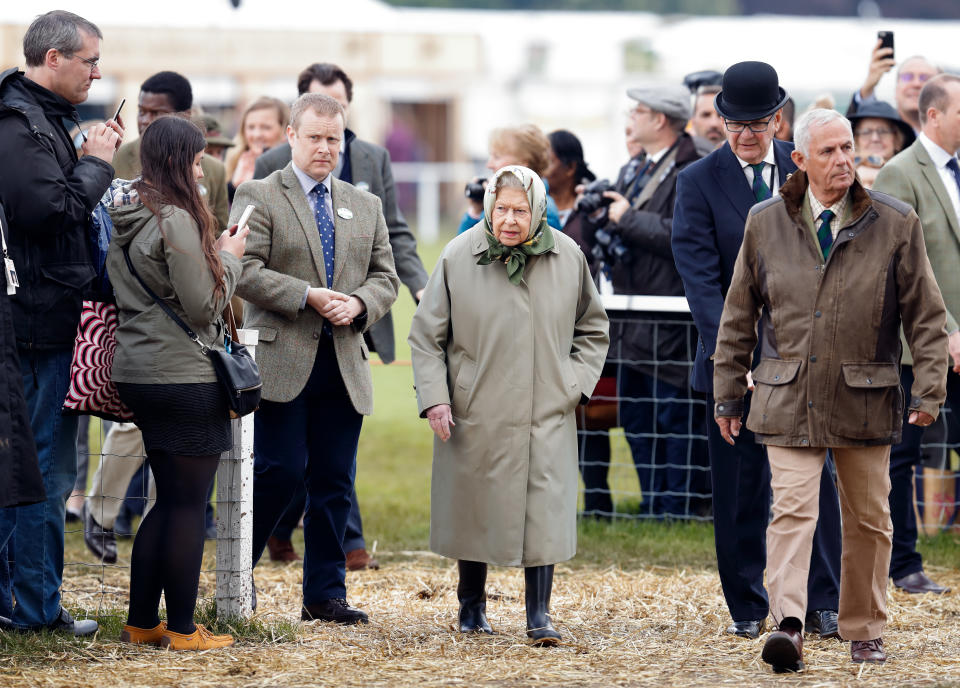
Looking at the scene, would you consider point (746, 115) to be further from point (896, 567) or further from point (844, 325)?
point (896, 567)

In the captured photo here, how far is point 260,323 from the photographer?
6070 millimetres

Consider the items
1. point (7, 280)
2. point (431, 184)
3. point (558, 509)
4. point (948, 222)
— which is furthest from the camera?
point (431, 184)

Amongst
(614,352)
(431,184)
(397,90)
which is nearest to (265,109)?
(614,352)

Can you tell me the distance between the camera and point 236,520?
5.97 meters

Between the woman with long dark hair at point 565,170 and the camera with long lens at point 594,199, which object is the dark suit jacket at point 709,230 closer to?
the camera with long lens at point 594,199

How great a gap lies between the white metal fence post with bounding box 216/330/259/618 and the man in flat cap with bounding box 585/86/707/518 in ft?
9.71

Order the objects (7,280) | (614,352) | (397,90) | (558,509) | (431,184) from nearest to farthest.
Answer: (7,280) → (558,509) → (614,352) → (431,184) → (397,90)

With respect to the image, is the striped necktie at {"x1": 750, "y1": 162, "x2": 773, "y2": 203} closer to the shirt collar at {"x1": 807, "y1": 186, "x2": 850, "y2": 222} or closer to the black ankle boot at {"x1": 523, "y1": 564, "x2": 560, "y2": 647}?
the shirt collar at {"x1": 807, "y1": 186, "x2": 850, "y2": 222}

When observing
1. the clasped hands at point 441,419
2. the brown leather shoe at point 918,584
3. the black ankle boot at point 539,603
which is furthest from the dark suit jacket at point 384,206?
the brown leather shoe at point 918,584

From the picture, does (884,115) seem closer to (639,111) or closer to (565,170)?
(639,111)

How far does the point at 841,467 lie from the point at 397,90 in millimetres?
33195

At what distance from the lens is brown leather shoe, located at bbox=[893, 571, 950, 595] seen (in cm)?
694

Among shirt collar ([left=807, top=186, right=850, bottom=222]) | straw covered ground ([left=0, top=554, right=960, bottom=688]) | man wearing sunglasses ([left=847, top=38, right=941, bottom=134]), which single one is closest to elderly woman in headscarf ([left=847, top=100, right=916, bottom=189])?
man wearing sunglasses ([left=847, top=38, right=941, bottom=134])

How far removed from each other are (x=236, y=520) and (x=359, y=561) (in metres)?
1.73
